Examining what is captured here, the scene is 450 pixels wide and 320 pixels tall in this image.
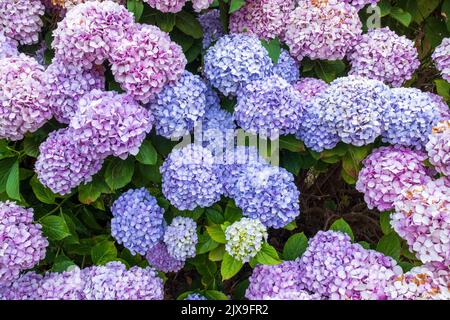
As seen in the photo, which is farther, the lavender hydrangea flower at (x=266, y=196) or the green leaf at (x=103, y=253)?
the green leaf at (x=103, y=253)

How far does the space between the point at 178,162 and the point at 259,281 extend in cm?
47

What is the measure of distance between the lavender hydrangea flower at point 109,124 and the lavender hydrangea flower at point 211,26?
48 cm

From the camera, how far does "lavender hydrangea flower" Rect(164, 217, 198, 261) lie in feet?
5.65

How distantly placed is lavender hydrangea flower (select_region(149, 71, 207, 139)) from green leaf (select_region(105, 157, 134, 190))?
150mm

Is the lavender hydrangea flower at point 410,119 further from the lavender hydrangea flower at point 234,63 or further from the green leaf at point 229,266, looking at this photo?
the green leaf at point 229,266

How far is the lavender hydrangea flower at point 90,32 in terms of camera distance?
5.43 feet

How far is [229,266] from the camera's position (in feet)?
5.42

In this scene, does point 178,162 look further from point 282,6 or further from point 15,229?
point 282,6

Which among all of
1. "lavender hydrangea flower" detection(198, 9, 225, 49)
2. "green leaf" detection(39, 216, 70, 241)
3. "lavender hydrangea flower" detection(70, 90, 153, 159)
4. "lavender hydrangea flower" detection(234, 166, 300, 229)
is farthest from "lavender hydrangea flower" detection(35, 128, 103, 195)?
"lavender hydrangea flower" detection(198, 9, 225, 49)

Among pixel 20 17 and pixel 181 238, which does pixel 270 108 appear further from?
pixel 20 17

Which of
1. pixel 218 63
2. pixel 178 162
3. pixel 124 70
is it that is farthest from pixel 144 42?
pixel 178 162

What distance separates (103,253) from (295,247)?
2.22 feet

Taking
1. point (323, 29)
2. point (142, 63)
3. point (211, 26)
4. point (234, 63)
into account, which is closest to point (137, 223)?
point (142, 63)

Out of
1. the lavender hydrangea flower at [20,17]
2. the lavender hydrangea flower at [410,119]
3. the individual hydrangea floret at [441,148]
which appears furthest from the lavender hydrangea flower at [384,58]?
the lavender hydrangea flower at [20,17]
